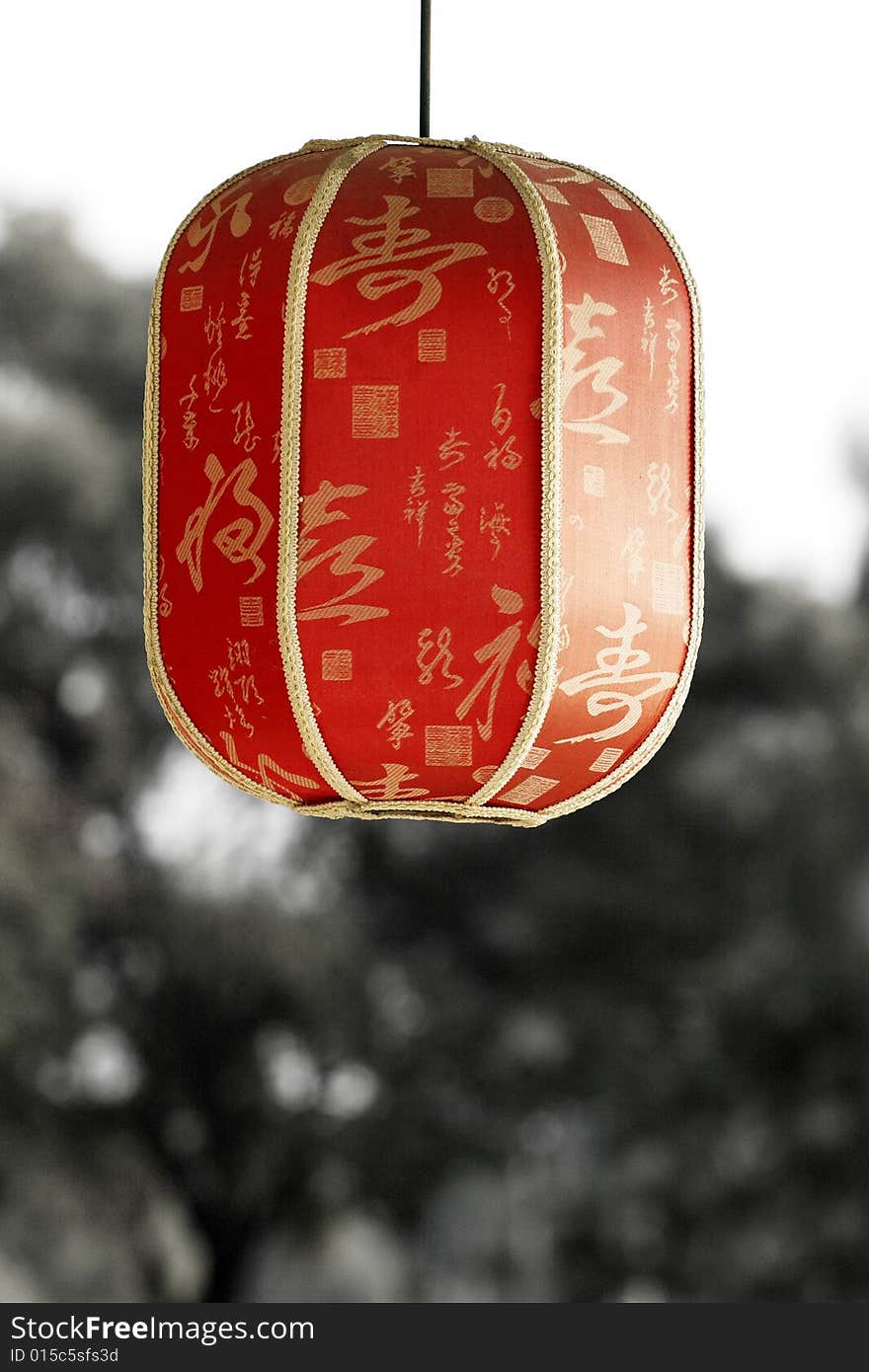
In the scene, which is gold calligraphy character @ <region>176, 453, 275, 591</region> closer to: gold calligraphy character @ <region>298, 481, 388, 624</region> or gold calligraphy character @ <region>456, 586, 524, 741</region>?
gold calligraphy character @ <region>298, 481, 388, 624</region>

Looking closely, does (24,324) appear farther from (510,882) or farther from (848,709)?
(848,709)

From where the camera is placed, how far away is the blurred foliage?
166 inches

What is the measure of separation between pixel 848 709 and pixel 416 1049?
1.31m

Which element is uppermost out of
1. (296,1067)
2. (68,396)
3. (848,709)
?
(68,396)

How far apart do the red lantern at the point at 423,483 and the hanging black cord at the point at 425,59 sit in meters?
0.09

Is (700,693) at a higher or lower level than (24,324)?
lower

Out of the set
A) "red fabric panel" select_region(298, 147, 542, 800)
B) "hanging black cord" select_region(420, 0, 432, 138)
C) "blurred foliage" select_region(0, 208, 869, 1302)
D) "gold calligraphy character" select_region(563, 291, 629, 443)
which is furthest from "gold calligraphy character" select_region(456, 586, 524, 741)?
"blurred foliage" select_region(0, 208, 869, 1302)

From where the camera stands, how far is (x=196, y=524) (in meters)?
1.06

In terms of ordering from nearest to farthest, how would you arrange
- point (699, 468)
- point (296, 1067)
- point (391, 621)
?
point (391, 621), point (699, 468), point (296, 1067)

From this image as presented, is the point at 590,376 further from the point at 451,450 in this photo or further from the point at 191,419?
the point at 191,419

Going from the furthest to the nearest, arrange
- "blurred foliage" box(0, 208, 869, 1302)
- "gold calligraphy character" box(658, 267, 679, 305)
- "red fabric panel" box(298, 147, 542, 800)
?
"blurred foliage" box(0, 208, 869, 1302), "gold calligraphy character" box(658, 267, 679, 305), "red fabric panel" box(298, 147, 542, 800)

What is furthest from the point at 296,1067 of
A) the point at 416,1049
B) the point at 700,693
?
the point at 700,693

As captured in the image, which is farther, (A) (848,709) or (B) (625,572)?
(A) (848,709)

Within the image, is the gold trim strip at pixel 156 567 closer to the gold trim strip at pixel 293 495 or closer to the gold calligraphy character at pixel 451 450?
the gold trim strip at pixel 293 495
